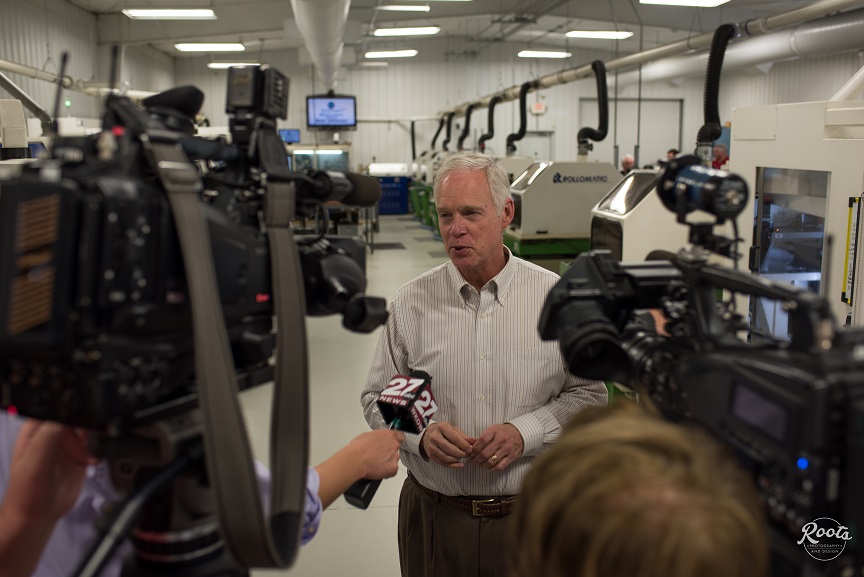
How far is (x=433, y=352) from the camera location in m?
1.95

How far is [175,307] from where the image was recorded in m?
0.87

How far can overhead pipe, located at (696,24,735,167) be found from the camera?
12.5ft

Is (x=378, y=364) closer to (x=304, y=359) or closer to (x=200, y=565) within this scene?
(x=304, y=359)

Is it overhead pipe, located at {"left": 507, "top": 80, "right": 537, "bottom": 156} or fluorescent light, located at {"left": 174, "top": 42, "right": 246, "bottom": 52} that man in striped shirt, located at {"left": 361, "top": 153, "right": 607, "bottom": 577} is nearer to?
overhead pipe, located at {"left": 507, "top": 80, "right": 537, "bottom": 156}

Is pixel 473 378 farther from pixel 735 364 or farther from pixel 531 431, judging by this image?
pixel 735 364

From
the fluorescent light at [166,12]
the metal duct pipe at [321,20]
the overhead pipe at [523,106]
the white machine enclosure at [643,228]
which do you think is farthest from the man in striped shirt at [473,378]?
the fluorescent light at [166,12]

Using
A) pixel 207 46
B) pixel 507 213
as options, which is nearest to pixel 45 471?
pixel 507 213

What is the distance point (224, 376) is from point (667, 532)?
519mm

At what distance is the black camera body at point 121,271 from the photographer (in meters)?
0.72

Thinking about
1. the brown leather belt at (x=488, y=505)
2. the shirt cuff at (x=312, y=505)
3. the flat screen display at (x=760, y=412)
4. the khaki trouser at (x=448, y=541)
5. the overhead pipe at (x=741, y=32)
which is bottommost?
the khaki trouser at (x=448, y=541)

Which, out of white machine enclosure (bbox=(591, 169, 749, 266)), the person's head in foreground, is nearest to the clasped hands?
the person's head in foreground

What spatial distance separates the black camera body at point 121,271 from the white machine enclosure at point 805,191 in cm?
204

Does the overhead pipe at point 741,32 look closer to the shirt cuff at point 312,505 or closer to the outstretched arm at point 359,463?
the outstretched arm at point 359,463

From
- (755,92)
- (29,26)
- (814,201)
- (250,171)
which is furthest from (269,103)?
(755,92)
